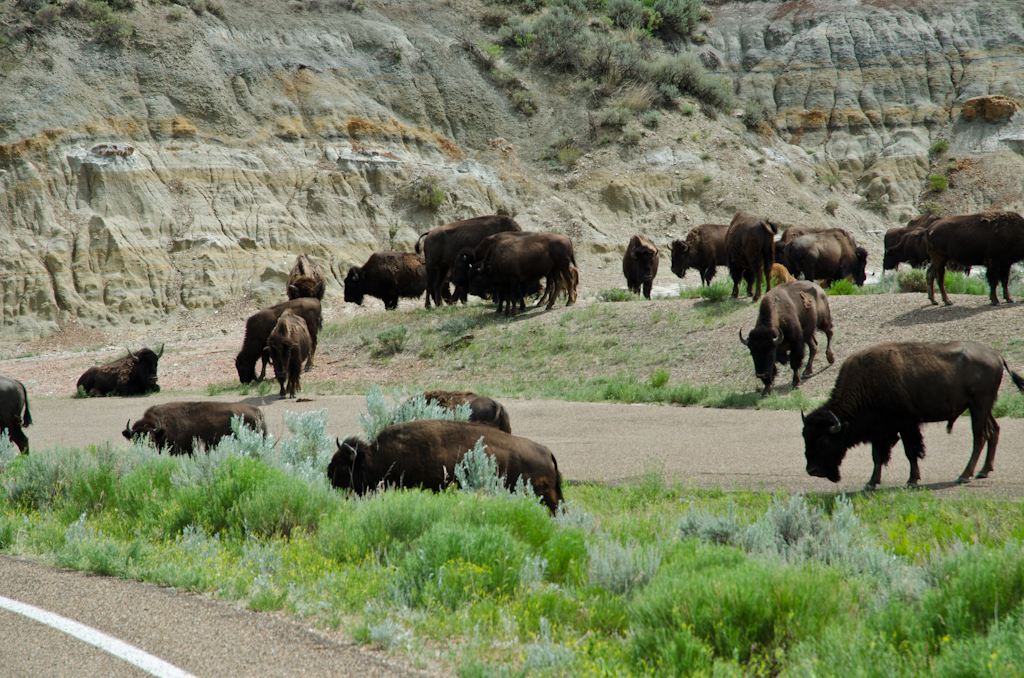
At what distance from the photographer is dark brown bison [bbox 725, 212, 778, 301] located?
17609 millimetres

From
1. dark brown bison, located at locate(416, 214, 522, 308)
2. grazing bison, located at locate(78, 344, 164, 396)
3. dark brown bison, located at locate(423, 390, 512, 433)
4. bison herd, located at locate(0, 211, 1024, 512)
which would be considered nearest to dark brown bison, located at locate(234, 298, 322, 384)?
bison herd, located at locate(0, 211, 1024, 512)

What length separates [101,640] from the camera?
452 cm

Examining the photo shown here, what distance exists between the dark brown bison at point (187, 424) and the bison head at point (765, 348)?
8066mm

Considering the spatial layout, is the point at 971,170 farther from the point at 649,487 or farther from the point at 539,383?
the point at 649,487

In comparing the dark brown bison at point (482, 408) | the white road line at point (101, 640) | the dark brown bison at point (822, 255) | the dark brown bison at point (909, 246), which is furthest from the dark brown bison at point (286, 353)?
the dark brown bison at point (909, 246)

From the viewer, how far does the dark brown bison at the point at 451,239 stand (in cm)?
2495

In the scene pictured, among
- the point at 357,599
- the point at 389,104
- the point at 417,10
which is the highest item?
the point at 417,10

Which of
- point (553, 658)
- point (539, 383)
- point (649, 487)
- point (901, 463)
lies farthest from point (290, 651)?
point (539, 383)

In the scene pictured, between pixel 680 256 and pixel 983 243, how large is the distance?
11672 millimetres

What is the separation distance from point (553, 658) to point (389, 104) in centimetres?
3840

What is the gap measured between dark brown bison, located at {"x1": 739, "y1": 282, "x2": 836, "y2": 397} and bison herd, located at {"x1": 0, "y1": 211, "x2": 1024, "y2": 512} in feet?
0.08

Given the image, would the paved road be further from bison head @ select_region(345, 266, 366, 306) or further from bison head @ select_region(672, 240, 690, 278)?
bison head @ select_region(672, 240, 690, 278)

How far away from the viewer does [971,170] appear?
45.0m

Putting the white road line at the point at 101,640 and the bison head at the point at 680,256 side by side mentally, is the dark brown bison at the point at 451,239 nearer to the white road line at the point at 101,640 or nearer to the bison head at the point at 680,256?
the bison head at the point at 680,256
